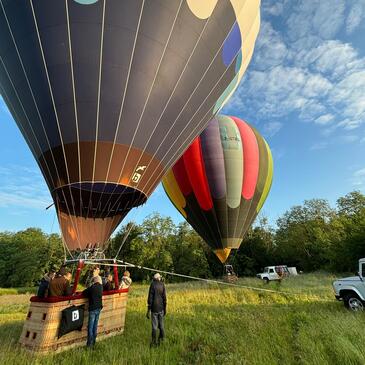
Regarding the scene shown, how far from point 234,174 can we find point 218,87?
8273mm

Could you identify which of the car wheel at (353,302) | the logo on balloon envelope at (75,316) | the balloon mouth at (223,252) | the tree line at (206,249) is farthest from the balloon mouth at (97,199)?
the tree line at (206,249)

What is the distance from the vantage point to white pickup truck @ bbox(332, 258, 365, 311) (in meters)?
8.28

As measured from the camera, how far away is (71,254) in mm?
6918

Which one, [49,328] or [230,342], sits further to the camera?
[230,342]

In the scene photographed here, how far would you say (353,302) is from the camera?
8516 mm

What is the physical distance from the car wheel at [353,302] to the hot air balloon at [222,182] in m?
8.62

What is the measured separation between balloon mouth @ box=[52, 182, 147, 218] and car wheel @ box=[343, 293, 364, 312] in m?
6.22

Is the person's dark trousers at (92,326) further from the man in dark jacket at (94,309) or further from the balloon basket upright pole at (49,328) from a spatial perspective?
the balloon basket upright pole at (49,328)

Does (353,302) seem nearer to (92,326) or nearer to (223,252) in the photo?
(92,326)

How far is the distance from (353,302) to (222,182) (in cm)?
927

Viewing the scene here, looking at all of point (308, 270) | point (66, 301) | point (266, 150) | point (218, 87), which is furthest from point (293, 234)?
point (66, 301)

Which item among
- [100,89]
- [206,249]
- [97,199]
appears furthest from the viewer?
[206,249]

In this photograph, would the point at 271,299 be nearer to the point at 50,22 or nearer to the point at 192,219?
the point at 192,219

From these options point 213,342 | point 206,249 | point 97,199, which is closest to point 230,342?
point 213,342
